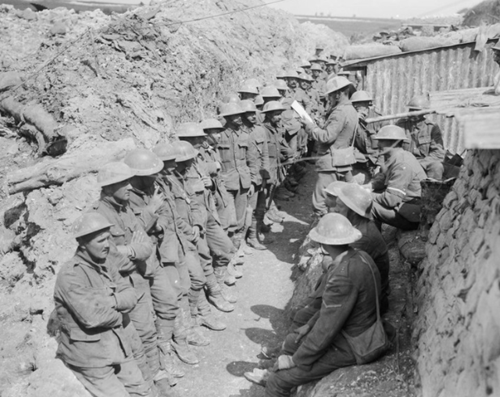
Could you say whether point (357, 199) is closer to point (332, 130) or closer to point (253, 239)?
point (332, 130)

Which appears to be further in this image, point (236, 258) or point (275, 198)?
point (275, 198)

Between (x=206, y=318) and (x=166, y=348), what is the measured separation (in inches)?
48.2

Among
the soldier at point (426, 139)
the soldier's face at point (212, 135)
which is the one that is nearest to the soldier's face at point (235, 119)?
the soldier's face at point (212, 135)

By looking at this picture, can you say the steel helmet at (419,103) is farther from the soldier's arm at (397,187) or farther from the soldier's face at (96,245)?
the soldier's face at (96,245)

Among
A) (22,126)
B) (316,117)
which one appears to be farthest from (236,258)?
(316,117)

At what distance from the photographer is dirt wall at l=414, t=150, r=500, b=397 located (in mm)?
2854

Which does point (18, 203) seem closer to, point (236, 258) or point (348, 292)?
point (236, 258)

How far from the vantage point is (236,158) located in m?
8.83

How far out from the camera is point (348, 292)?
423 cm

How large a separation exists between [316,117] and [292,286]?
21.9ft

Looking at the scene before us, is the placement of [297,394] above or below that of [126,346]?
below

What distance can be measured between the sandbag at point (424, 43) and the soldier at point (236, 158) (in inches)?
173

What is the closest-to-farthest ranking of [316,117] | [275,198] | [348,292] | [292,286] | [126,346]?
[348,292] < [126,346] < [292,286] < [275,198] < [316,117]

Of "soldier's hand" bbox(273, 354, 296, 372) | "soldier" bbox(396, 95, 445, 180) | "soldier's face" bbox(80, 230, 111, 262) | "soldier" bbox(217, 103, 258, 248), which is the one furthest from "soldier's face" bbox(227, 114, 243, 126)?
"soldier's hand" bbox(273, 354, 296, 372)
